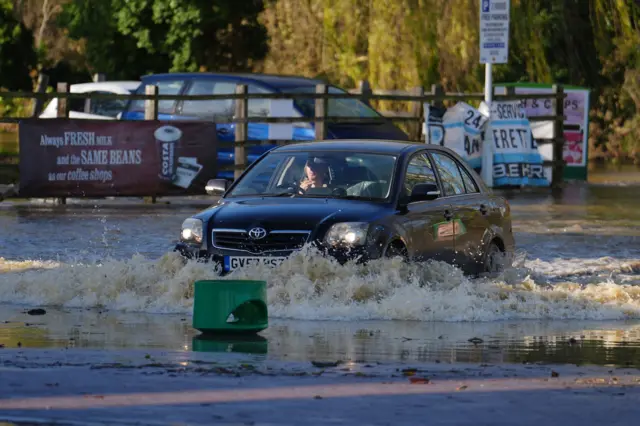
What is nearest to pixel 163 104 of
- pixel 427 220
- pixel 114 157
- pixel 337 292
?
pixel 114 157

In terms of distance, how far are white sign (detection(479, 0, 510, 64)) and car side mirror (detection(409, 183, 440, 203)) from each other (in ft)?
44.9

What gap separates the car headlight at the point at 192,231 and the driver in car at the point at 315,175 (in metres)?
1.09

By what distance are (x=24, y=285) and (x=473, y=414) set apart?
6558 millimetres

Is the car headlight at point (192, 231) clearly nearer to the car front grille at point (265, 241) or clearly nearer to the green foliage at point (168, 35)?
the car front grille at point (265, 241)

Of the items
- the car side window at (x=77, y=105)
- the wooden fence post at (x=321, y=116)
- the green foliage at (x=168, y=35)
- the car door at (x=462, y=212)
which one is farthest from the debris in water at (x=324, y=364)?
the green foliage at (x=168, y=35)

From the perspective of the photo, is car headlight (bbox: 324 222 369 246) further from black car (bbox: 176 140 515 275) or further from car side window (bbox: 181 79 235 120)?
car side window (bbox: 181 79 235 120)

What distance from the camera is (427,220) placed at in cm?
A: 1363

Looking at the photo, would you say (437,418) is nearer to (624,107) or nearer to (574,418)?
(574,418)

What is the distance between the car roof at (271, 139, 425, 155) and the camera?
554 inches

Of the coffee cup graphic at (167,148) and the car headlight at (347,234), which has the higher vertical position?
the coffee cup graphic at (167,148)

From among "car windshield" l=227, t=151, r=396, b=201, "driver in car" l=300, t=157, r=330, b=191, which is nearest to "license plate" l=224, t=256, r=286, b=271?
"car windshield" l=227, t=151, r=396, b=201

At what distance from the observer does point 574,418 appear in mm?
8008

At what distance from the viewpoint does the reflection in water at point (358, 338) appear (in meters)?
10.2

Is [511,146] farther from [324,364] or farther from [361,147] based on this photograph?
[324,364]
